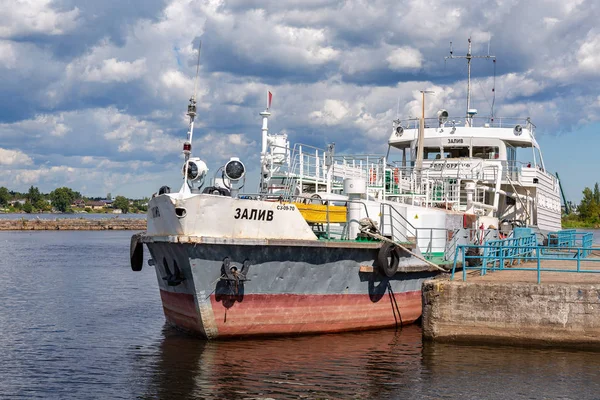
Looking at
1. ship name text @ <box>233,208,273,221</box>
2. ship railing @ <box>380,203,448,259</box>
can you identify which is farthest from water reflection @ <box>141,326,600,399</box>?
ship railing @ <box>380,203,448,259</box>

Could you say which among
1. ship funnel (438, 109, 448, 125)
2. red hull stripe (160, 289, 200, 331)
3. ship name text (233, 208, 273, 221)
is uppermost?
ship funnel (438, 109, 448, 125)

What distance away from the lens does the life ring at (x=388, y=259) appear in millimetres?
17719

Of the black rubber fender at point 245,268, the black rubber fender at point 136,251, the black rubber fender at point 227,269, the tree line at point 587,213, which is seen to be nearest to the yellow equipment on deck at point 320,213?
the black rubber fender at point 245,268

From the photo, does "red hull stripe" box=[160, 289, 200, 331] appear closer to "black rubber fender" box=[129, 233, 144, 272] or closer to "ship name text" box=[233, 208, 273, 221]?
"black rubber fender" box=[129, 233, 144, 272]

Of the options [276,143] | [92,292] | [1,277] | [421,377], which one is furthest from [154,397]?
[1,277]

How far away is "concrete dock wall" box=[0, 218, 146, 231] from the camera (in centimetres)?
10400

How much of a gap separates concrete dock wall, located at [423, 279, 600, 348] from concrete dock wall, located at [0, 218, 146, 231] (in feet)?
299

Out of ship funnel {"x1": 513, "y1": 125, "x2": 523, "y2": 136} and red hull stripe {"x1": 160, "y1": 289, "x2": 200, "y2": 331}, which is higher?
ship funnel {"x1": 513, "y1": 125, "x2": 523, "y2": 136}

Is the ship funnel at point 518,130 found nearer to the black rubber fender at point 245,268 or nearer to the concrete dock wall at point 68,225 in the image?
the black rubber fender at point 245,268

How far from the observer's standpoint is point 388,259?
17.9m

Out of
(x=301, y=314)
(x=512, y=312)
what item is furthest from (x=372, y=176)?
(x=512, y=312)

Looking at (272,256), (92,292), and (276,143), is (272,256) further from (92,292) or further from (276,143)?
(92,292)

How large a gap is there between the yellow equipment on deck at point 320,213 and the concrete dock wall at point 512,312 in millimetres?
2905

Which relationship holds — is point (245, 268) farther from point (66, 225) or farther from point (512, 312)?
point (66, 225)
